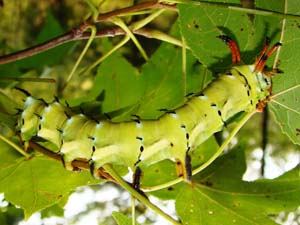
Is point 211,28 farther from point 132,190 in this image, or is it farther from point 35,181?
point 35,181

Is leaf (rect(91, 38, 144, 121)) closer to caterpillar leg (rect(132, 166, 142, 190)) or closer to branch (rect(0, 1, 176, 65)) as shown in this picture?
branch (rect(0, 1, 176, 65))

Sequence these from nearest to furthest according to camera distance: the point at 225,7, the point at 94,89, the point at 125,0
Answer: the point at 225,7, the point at 94,89, the point at 125,0

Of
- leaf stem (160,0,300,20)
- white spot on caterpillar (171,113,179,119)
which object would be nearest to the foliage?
leaf stem (160,0,300,20)

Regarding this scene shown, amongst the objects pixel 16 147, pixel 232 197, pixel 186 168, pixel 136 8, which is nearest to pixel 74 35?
pixel 136 8

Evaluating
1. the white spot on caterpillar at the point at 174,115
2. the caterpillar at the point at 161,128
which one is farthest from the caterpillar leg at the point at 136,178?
the white spot on caterpillar at the point at 174,115

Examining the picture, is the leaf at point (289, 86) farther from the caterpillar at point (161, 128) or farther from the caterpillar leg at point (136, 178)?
the caterpillar leg at point (136, 178)

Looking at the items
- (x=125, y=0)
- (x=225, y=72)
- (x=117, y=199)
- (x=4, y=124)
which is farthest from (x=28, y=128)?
(x=117, y=199)

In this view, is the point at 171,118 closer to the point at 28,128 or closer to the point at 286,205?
the point at 28,128
